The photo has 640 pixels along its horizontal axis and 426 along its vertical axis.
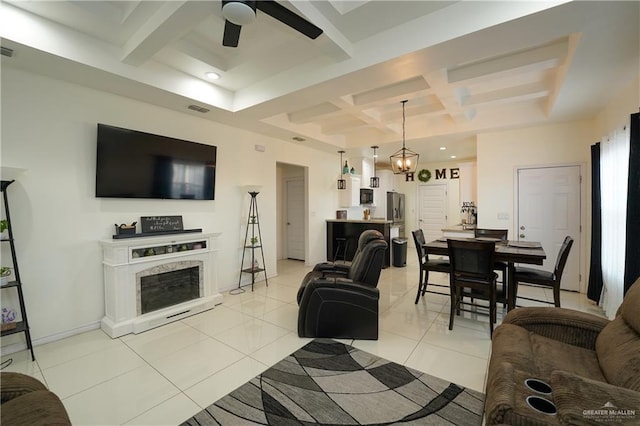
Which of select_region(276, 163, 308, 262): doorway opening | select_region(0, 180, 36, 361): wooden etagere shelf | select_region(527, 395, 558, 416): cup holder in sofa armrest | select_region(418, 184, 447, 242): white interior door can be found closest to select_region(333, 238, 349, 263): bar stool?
select_region(276, 163, 308, 262): doorway opening

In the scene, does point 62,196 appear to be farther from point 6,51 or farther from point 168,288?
point 168,288

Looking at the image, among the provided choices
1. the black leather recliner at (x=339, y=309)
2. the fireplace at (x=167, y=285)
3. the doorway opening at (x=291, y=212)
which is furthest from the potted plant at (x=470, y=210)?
the fireplace at (x=167, y=285)

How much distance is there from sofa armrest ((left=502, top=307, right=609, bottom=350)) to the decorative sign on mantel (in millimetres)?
3847

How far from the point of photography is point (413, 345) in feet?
8.96

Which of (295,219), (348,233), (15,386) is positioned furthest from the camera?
(295,219)

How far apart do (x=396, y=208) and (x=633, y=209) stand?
5433 mm

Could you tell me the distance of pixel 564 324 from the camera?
1.88 metres

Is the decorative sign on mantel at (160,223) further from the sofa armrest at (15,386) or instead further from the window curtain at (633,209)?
the window curtain at (633,209)

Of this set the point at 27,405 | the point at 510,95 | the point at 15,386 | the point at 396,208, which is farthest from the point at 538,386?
the point at 396,208

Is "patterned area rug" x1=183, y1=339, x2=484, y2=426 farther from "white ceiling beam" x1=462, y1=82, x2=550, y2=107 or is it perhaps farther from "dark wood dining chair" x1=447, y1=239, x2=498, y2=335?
"white ceiling beam" x1=462, y1=82, x2=550, y2=107

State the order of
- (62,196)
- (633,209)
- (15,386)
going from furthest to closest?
(62,196)
(633,209)
(15,386)

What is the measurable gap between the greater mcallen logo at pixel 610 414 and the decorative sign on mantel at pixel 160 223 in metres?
3.99

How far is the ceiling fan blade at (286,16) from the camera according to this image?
1.82 meters

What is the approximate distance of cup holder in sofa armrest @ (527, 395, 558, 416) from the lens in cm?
113
